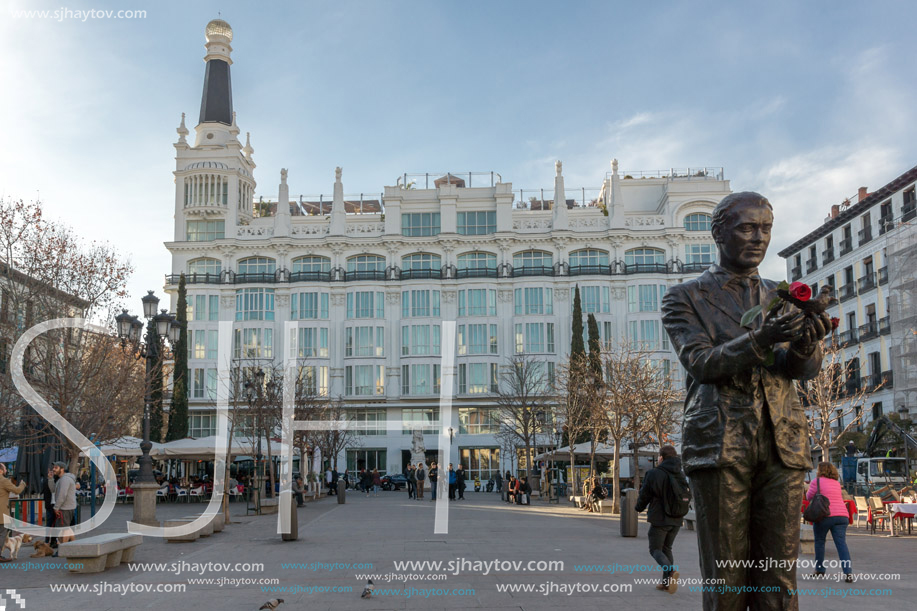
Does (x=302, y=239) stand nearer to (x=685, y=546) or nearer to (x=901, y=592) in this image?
(x=685, y=546)

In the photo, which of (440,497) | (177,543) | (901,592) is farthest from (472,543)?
(440,497)

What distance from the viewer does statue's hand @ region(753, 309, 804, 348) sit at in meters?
3.02

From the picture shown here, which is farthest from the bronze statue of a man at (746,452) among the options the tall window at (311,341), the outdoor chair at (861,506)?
the tall window at (311,341)

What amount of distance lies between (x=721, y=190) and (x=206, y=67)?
41.0 meters

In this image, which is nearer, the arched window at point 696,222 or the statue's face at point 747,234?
the statue's face at point 747,234

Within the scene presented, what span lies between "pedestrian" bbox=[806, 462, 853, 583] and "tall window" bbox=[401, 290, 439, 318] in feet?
160

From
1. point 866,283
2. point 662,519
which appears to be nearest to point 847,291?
point 866,283

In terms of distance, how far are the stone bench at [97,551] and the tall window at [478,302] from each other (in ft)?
155

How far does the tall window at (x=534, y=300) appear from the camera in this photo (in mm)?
58656

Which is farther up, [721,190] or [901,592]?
[721,190]

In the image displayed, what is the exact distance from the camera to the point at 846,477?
1316 inches

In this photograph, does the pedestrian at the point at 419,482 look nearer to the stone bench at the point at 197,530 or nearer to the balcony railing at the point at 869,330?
the stone bench at the point at 197,530

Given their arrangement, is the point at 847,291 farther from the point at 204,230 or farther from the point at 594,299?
the point at 204,230

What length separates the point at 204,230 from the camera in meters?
61.2
